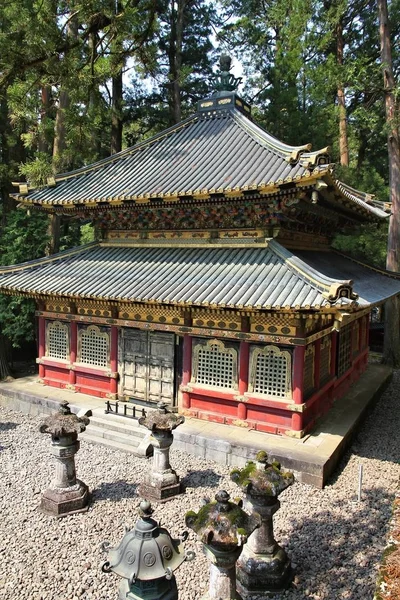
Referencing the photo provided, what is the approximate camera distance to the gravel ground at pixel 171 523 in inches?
230

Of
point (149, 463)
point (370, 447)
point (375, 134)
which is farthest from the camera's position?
point (375, 134)

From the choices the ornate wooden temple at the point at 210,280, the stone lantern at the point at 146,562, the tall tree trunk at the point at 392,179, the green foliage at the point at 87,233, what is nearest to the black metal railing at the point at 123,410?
the ornate wooden temple at the point at 210,280

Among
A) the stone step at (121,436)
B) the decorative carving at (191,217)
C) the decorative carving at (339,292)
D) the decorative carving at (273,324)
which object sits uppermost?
the decorative carving at (191,217)

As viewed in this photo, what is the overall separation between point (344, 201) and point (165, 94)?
17978mm

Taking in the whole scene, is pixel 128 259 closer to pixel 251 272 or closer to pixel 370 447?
pixel 251 272

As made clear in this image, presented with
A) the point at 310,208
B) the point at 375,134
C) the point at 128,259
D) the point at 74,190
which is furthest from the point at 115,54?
the point at 375,134

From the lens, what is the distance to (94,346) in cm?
1274

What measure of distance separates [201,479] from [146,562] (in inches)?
204

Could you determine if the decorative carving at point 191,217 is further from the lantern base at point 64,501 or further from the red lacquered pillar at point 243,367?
the lantern base at point 64,501

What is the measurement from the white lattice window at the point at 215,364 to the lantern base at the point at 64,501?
13.3ft

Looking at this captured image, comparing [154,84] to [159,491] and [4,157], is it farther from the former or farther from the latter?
[159,491]

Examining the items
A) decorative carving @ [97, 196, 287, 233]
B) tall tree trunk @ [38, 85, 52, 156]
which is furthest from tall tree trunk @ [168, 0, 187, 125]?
decorative carving @ [97, 196, 287, 233]

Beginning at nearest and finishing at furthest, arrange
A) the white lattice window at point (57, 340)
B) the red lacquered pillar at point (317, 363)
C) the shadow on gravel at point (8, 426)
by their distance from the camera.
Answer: the red lacquered pillar at point (317, 363) → the shadow on gravel at point (8, 426) → the white lattice window at point (57, 340)

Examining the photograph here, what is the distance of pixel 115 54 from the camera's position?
13734 millimetres
